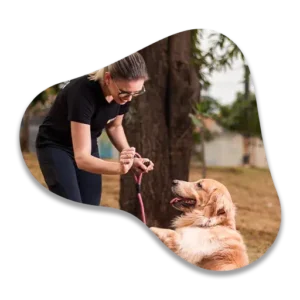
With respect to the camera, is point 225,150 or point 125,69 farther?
point 225,150

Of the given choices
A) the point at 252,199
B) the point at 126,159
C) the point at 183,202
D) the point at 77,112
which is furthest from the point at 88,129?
the point at 252,199

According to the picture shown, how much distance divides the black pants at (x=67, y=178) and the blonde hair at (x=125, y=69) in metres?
0.32

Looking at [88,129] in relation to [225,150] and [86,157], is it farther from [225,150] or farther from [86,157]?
[225,150]

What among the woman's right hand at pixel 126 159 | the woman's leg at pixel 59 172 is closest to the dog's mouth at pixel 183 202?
the woman's right hand at pixel 126 159

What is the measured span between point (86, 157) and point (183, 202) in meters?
0.43

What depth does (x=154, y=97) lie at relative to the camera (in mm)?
2729

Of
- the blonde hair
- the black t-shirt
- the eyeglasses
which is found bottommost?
the black t-shirt

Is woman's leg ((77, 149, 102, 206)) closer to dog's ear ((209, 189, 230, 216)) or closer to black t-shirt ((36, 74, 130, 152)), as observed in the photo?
black t-shirt ((36, 74, 130, 152))

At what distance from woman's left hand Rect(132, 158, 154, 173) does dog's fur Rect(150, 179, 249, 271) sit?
0.16 metres

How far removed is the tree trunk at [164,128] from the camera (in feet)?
8.95

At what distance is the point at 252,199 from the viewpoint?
271cm

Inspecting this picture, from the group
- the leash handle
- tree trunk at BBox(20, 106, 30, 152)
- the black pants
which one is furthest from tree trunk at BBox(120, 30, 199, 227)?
tree trunk at BBox(20, 106, 30, 152)

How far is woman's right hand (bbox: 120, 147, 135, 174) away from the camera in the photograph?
2.72 metres

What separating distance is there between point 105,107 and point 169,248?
2.07 ft
